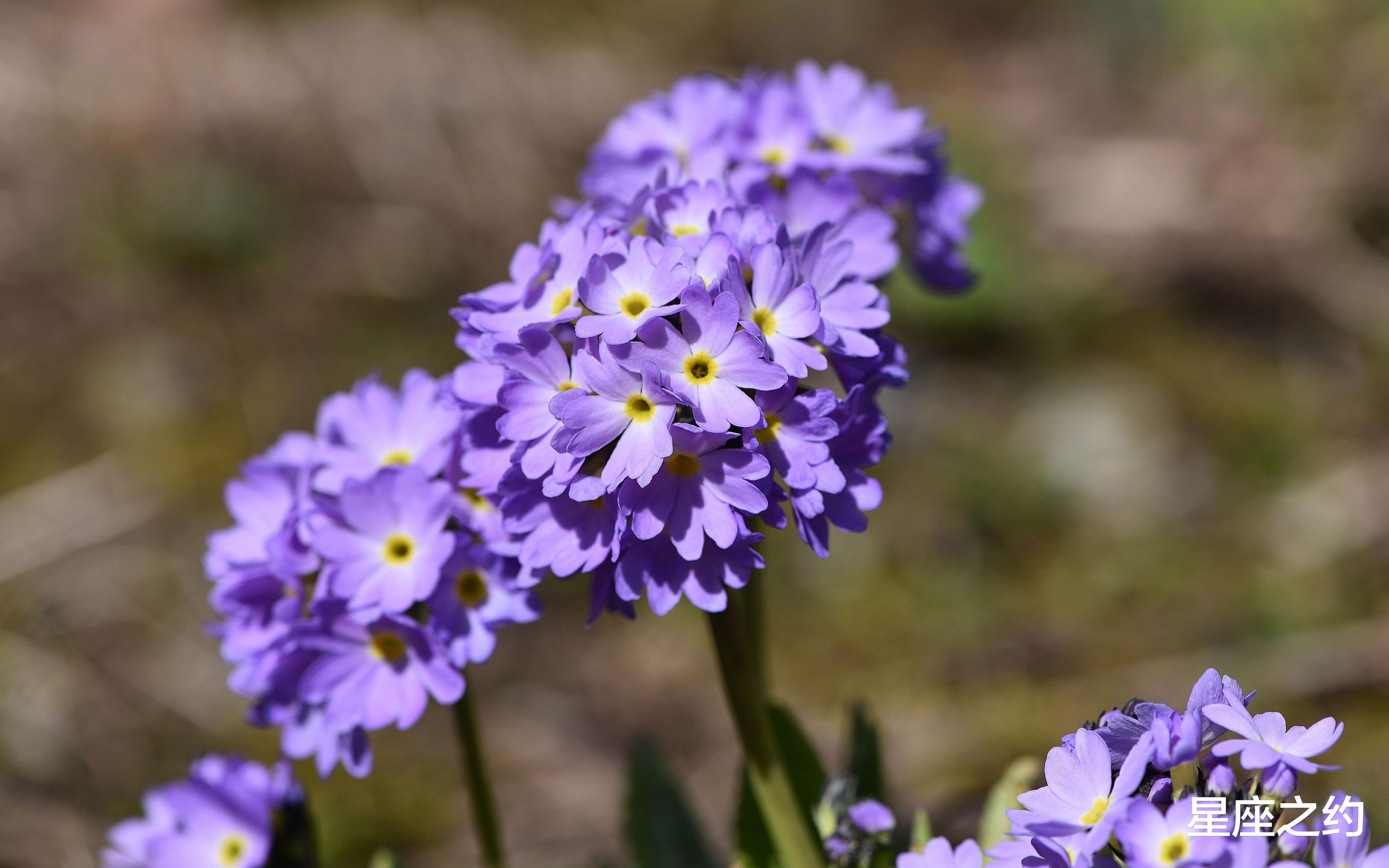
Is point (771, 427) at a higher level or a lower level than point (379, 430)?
lower

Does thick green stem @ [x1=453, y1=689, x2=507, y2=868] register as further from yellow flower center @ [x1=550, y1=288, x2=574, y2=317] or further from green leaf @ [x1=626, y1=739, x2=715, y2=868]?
yellow flower center @ [x1=550, y1=288, x2=574, y2=317]

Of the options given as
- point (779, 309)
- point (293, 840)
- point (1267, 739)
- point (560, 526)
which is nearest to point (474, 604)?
point (560, 526)

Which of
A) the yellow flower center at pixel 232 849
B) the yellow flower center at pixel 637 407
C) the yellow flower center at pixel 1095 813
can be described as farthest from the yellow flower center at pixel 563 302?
the yellow flower center at pixel 232 849

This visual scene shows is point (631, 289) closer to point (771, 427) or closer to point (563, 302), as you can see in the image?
point (563, 302)

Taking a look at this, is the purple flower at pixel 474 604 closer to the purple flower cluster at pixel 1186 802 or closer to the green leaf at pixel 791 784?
the green leaf at pixel 791 784

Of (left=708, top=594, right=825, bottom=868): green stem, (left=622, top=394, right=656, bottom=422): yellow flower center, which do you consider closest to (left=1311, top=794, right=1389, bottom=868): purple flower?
(left=708, top=594, right=825, bottom=868): green stem

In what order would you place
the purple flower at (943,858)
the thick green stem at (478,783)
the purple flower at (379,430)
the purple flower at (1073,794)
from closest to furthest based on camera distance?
the purple flower at (1073,794)
the purple flower at (943,858)
the purple flower at (379,430)
the thick green stem at (478,783)

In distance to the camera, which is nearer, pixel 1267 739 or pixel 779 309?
pixel 1267 739
